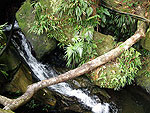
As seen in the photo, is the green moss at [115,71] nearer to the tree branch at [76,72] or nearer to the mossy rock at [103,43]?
the tree branch at [76,72]

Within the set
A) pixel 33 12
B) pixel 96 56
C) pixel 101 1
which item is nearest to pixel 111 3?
pixel 101 1

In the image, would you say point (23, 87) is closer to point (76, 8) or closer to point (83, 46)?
point (83, 46)

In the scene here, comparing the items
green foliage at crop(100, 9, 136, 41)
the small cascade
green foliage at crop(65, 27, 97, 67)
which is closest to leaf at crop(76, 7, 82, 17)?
green foliage at crop(65, 27, 97, 67)

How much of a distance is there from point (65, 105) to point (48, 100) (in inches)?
25.5

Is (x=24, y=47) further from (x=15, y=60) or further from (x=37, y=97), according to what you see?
(x=37, y=97)

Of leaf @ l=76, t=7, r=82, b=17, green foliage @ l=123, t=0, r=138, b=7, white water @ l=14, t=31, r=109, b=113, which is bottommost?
white water @ l=14, t=31, r=109, b=113

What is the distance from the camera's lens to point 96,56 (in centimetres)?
532

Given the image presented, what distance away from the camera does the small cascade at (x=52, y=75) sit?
523 centimetres

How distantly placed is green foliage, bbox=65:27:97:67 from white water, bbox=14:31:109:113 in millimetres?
1168

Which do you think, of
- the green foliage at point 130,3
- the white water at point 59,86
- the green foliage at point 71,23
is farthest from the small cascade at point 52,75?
the green foliage at point 130,3

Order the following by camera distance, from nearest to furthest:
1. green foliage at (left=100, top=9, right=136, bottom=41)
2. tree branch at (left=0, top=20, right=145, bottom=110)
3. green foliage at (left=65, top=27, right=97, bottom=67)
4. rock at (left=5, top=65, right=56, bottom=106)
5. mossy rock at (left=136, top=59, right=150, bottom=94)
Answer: tree branch at (left=0, top=20, right=145, bottom=110) → rock at (left=5, top=65, right=56, bottom=106) → green foliage at (left=65, top=27, right=97, bottom=67) → mossy rock at (left=136, top=59, right=150, bottom=94) → green foliage at (left=100, top=9, right=136, bottom=41)

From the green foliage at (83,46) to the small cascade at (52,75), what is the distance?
1.17 metres

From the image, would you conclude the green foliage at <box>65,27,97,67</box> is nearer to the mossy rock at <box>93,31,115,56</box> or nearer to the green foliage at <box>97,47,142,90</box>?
the mossy rock at <box>93,31,115,56</box>

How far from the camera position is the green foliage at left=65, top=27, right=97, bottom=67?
16.2 feet
